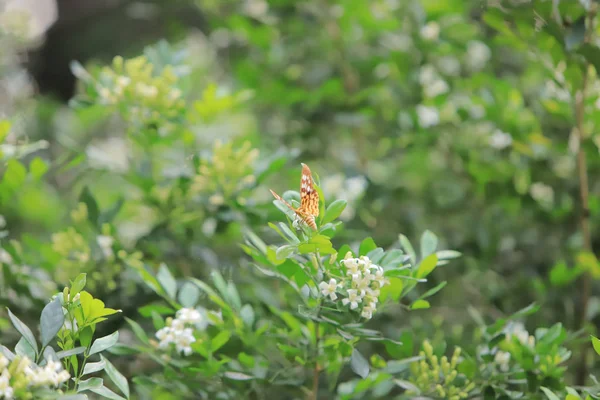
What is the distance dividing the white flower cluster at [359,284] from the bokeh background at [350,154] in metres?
0.31

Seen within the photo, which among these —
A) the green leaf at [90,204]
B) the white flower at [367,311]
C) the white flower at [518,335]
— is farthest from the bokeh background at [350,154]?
the white flower at [367,311]

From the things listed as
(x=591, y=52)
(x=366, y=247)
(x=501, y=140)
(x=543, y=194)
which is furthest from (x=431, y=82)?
(x=366, y=247)

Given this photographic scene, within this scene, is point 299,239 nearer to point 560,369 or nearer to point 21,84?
point 560,369

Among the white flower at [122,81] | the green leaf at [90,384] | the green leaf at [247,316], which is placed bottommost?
the green leaf at [247,316]

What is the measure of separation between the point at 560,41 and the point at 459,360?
0.60 meters

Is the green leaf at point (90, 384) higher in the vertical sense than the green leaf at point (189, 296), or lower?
higher

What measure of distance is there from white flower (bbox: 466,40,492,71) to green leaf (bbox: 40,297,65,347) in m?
1.37

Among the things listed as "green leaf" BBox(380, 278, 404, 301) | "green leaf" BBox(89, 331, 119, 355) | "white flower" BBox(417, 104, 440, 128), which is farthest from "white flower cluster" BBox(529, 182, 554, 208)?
"green leaf" BBox(89, 331, 119, 355)

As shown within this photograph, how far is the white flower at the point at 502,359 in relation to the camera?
0.99 meters

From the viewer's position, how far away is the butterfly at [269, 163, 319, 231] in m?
0.80

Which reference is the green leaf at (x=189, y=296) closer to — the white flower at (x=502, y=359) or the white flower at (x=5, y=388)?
the white flower at (x=5, y=388)

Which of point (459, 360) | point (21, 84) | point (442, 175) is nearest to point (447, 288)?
point (442, 175)

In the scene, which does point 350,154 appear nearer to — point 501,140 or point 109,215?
point 501,140

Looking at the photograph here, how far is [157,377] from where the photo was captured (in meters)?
1.08
